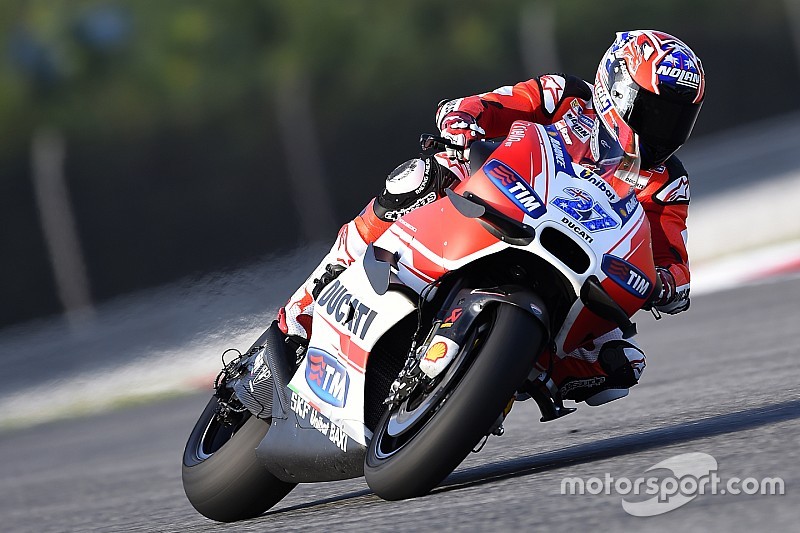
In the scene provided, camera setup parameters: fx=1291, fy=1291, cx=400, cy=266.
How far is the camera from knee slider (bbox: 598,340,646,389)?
4180mm

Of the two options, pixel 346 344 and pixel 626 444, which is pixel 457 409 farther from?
pixel 626 444

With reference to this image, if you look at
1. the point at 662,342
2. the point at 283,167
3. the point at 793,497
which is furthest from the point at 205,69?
the point at 793,497

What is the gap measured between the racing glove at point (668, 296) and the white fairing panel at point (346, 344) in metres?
0.80

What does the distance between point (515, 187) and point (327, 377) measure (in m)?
0.84

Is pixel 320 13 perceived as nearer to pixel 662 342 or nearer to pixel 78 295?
pixel 78 295

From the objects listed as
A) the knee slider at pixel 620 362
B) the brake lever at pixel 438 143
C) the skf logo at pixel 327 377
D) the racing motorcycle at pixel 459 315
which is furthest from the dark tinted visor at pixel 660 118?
the skf logo at pixel 327 377

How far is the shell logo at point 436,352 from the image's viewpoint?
3.53 meters

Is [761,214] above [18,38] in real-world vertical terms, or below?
below

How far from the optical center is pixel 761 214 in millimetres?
13906

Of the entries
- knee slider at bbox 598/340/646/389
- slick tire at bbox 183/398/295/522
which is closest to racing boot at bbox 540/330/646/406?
knee slider at bbox 598/340/646/389

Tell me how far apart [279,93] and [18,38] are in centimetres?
413

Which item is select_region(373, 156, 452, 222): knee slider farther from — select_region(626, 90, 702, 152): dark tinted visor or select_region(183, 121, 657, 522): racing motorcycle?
select_region(626, 90, 702, 152): dark tinted visor

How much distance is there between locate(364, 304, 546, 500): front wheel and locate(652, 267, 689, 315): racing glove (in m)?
0.61

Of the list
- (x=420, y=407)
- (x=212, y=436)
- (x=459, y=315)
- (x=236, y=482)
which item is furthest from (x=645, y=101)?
(x=212, y=436)
